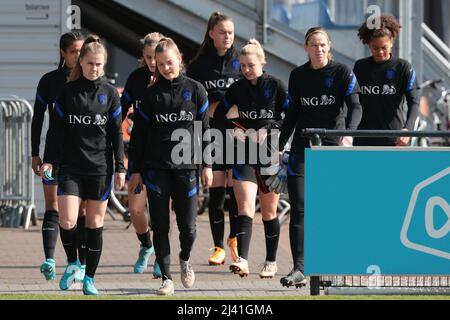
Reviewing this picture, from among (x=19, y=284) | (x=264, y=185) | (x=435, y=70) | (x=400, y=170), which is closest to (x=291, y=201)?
(x=264, y=185)

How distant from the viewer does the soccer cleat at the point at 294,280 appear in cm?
1097

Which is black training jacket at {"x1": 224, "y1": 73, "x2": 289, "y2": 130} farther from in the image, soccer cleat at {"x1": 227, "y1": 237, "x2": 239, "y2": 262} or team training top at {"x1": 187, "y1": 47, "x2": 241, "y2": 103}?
soccer cleat at {"x1": 227, "y1": 237, "x2": 239, "y2": 262}

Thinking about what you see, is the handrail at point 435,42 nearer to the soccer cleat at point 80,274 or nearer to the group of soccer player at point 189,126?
the group of soccer player at point 189,126

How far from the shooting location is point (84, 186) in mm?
10758

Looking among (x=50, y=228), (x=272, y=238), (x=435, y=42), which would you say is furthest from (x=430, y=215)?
(x=435, y=42)

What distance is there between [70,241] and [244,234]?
Result: 155cm

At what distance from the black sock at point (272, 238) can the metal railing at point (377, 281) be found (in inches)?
63.5

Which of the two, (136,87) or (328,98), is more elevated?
(136,87)

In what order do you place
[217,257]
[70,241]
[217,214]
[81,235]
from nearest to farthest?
[70,241] → [81,235] → [217,257] → [217,214]

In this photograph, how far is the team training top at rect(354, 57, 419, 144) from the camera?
1196 cm

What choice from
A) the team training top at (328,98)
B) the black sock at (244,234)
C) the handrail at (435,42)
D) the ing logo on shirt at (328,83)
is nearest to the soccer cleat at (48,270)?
the black sock at (244,234)

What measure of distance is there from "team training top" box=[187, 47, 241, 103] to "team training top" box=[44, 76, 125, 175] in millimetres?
1937

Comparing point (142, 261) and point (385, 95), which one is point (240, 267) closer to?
point (142, 261)

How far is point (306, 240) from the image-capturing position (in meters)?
10.0
